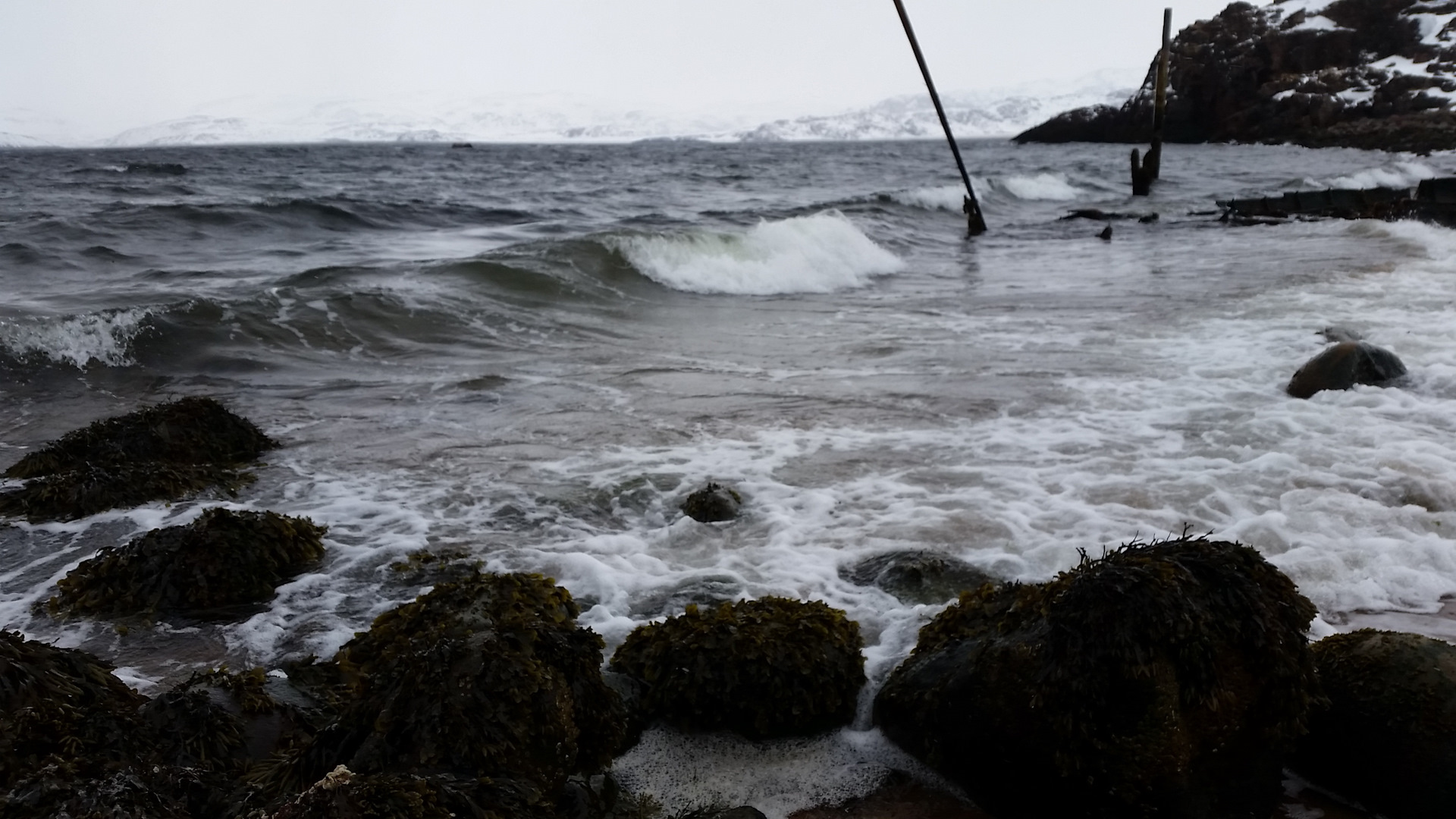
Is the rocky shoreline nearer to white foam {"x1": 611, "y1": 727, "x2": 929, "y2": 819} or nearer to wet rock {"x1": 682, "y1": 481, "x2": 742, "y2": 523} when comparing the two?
white foam {"x1": 611, "y1": 727, "x2": 929, "y2": 819}

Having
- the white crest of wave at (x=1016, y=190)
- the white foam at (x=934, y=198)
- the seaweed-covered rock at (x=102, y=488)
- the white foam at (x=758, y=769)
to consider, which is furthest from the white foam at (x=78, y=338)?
the white crest of wave at (x=1016, y=190)

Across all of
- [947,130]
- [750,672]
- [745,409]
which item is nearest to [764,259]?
[947,130]

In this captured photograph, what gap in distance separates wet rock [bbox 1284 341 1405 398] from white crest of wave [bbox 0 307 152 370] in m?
10.0

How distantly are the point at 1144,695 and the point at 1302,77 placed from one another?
220ft

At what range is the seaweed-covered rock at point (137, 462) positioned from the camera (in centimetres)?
539

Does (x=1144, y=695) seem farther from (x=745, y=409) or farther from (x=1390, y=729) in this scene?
(x=745, y=409)

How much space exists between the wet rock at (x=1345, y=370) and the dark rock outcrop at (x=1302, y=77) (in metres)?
44.3

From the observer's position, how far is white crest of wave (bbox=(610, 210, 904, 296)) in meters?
14.3

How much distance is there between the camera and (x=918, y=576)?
4328mm

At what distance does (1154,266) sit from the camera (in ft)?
47.2

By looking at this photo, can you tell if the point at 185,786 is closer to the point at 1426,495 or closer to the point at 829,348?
the point at 1426,495

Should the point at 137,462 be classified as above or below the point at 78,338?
below

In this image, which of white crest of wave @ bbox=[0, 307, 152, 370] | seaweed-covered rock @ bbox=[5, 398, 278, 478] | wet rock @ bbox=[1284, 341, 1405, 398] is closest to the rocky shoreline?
seaweed-covered rock @ bbox=[5, 398, 278, 478]

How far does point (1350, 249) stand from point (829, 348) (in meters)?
9.70
